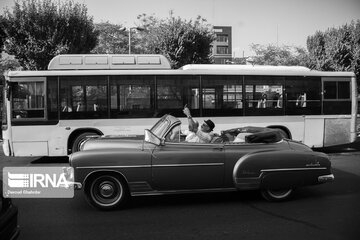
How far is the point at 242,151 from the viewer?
19.8ft

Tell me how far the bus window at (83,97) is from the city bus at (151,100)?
0.09 ft

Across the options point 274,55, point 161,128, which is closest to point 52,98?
point 161,128

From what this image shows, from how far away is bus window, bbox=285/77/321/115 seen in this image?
11547mm

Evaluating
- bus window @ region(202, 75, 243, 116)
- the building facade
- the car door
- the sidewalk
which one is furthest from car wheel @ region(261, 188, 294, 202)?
the building facade

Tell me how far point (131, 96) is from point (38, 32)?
536 inches

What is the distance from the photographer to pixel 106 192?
19.2 feet

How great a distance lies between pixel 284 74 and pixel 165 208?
7024 millimetres

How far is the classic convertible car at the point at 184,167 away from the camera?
5770 millimetres

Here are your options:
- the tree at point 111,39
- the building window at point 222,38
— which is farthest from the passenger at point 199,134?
the building window at point 222,38

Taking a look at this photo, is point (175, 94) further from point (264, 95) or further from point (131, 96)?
point (264, 95)

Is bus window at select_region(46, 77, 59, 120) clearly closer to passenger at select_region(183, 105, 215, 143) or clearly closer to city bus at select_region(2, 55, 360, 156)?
city bus at select_region(2, 55, 360, 156)

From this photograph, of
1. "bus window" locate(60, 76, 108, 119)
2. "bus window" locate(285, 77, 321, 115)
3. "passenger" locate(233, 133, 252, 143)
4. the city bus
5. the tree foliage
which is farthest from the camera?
the tree foliage

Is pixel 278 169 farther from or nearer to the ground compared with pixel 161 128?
nearer to the ground

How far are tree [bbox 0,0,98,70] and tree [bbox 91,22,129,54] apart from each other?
14.9m
